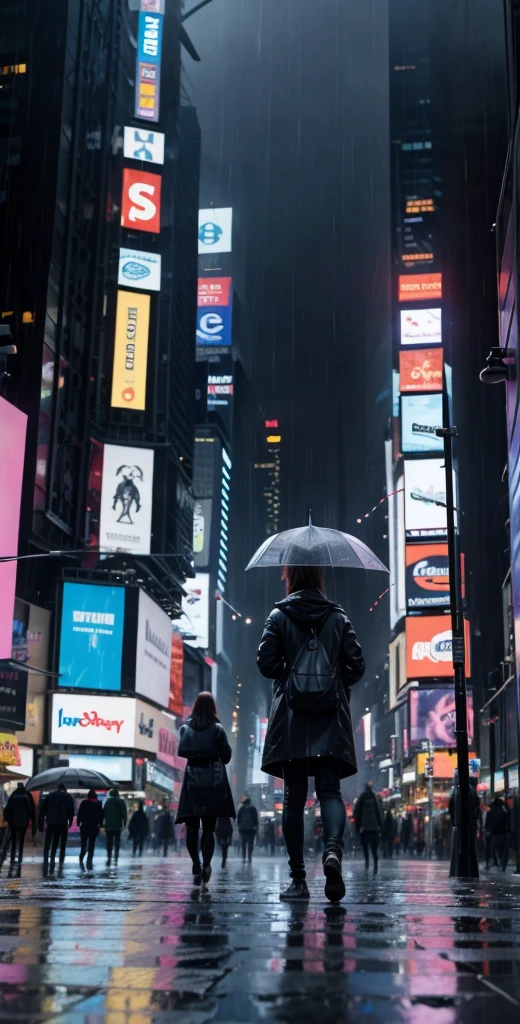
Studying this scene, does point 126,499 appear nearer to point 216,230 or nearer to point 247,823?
point 247,823

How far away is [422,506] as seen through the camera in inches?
2803

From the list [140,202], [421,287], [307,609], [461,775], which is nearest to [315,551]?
[307,609]

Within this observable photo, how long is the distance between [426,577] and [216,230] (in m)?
90.6

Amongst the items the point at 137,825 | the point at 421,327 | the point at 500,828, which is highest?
the point at 421,327

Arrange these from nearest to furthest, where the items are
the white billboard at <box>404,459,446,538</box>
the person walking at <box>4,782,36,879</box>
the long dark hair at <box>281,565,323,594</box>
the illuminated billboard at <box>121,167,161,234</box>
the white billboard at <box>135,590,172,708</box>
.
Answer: the long dark hair at <box>281,565,323,594</box> < the person walking at <box>4,782,36,879</box> < the white billboard at <box>135,590,172,708</box> < the illuminated billboard at <box>121,167,161,234</box> < the white billboard at <box>404,459,446,538</box>

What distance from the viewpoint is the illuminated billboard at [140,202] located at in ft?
196

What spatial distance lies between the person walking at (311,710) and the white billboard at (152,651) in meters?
46.9

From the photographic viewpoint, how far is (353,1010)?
8.88 ft

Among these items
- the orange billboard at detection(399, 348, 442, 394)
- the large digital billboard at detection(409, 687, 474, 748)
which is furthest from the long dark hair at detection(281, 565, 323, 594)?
the orange billboard at detection(399, 348, 442, 394)

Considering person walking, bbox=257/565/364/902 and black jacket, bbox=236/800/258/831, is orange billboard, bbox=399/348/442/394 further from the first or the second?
person walking, bbox=257/565/364/902

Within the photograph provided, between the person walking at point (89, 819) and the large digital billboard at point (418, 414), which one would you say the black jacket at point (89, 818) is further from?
the large digital billboard at point (418, 414)

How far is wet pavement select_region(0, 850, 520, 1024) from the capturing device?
2.70 m

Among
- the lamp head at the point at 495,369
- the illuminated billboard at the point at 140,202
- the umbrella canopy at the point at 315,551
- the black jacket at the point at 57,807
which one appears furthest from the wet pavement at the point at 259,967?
the illuminated billboard at the point at 140,202

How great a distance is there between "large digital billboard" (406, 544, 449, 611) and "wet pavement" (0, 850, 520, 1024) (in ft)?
215
